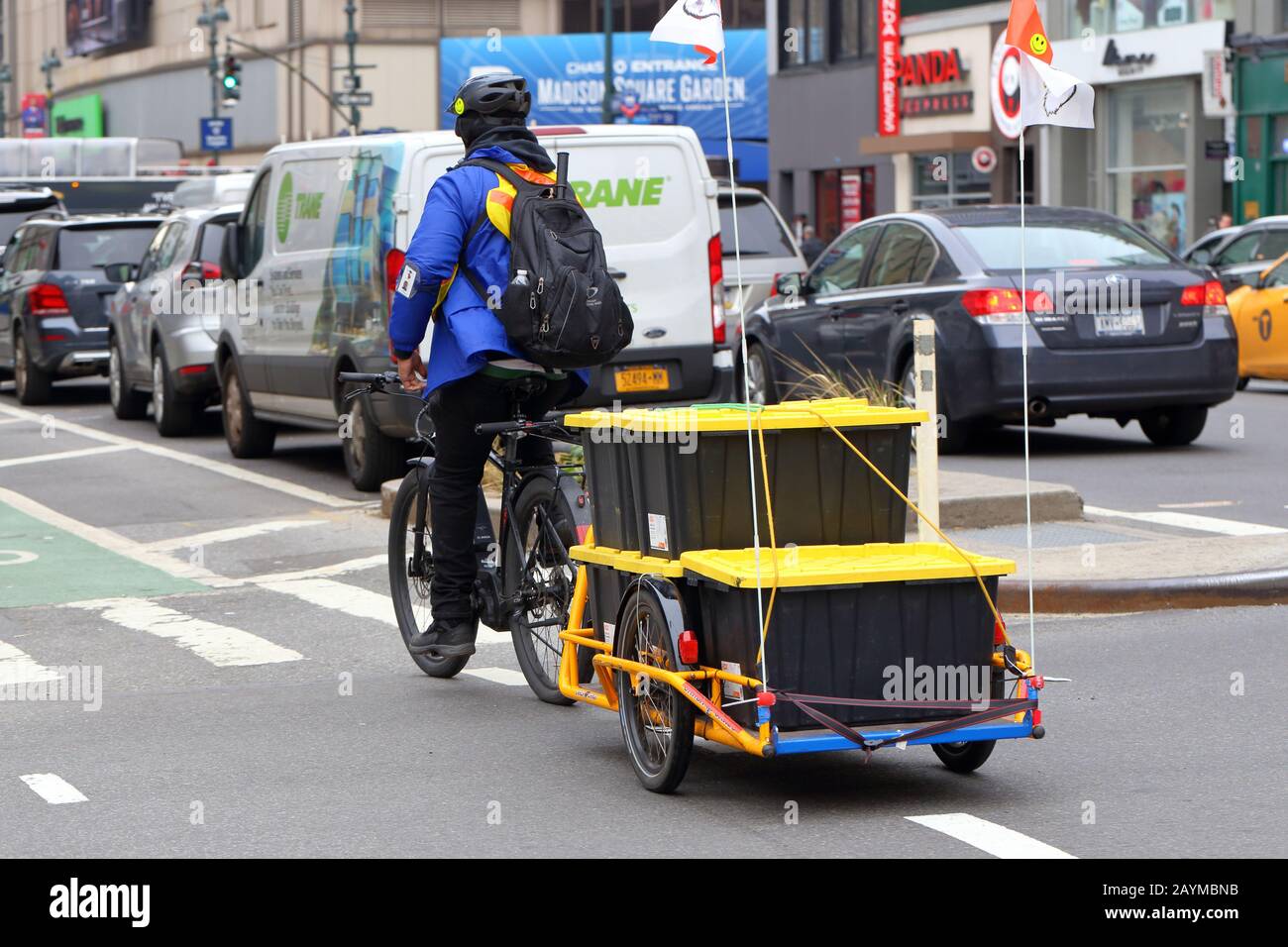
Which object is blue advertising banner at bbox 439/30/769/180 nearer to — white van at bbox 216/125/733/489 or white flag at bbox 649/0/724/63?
white van at bbox 216/125/733/489

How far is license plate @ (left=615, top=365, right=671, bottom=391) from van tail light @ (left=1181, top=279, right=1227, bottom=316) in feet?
12.8

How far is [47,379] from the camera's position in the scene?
22078 mm

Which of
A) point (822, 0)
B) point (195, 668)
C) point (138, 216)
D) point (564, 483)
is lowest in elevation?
point (195, 668)

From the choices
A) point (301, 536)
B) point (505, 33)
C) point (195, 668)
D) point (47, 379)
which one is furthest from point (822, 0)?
point (195, 668)

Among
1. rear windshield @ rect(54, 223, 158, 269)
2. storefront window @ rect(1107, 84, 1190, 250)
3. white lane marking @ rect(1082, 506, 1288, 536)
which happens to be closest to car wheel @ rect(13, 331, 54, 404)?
rear windshield @ rect(54, 223, 158, 269)

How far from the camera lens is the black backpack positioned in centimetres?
699

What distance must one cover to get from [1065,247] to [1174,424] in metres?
1.68

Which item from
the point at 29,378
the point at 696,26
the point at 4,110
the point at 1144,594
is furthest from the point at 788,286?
the point at 4,110

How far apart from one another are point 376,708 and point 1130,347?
8304 mm

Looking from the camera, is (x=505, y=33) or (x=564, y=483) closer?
(x=564, y=483)

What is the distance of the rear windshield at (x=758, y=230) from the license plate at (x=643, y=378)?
784 cm

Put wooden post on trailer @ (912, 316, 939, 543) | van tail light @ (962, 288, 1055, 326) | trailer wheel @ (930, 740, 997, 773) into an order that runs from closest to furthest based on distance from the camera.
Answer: trailer wheel @ (930, 740, 997, 773)
wooden post on trailer @ (912, 316, 939, 543)
van tail light @ (962, 288, 1055, 326)

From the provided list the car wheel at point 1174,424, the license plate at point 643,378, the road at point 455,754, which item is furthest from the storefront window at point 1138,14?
the road at point 455,754
